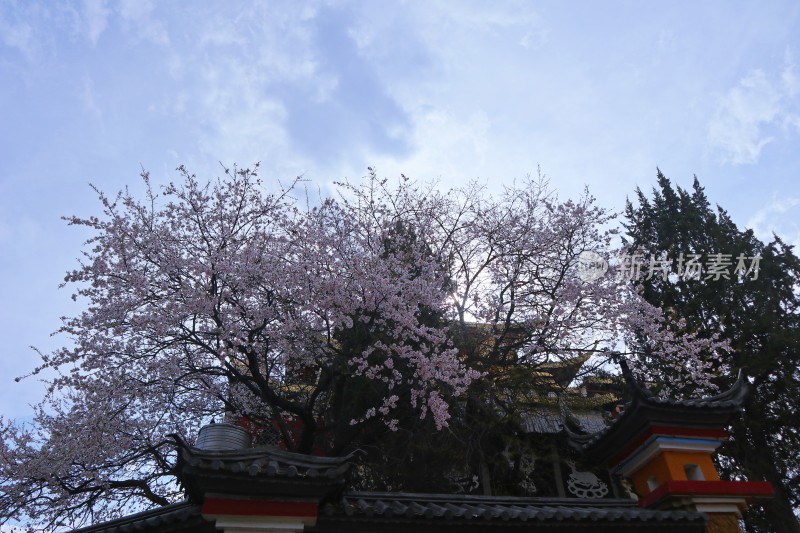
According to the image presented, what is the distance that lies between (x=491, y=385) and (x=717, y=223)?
16373 millimetres

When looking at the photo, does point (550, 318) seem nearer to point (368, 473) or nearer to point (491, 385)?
point (491, 385)

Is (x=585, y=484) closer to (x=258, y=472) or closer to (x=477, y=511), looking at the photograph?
(x=477, y=511)

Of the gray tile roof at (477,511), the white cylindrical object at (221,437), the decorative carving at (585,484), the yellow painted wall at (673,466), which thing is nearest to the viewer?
the gray tile roof at (477,511)

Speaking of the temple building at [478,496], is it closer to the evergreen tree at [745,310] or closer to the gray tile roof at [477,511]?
the gray tile roof at [477,511]

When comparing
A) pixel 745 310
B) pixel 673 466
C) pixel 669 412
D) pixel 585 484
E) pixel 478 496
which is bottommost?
pixel 478 496

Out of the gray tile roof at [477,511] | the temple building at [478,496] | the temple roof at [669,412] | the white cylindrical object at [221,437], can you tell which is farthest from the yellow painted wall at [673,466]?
the white cylindrical object at [221,437]

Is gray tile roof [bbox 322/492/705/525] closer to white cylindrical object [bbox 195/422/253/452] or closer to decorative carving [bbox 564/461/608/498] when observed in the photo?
white cylindrical object [bbox 195/422/253/452]

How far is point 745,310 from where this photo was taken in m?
19.4

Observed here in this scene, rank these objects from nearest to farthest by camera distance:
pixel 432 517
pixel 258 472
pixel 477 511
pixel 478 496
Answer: pixel 258 472, pixel 432 517, pixel 477 511, pixel 478 496

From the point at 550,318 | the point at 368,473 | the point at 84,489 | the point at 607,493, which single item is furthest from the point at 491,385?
the point at 84,489

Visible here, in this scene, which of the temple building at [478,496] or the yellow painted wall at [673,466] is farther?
the yellow painted wall at [673,466]

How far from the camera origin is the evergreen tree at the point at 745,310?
16953 mm

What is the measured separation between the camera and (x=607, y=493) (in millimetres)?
13086

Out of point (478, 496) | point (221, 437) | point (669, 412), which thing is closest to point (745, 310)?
point (669, 412)
